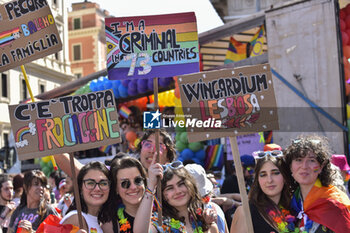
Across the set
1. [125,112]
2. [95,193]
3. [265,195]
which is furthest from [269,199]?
[125,112]

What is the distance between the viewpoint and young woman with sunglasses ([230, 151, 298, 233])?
11.6 ft

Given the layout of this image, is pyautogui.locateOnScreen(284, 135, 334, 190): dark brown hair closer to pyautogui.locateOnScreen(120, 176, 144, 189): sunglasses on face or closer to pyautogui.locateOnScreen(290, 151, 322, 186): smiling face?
pyautogui.locateOnScreen(290, 151, 322, 186): smiling face

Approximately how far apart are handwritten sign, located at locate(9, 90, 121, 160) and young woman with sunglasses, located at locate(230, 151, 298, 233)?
106cm

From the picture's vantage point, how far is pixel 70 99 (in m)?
3.65

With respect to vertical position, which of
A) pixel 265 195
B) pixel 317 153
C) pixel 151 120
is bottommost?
pixel 265 195

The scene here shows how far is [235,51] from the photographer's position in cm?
973

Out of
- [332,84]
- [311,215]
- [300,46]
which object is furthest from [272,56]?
[311,215]

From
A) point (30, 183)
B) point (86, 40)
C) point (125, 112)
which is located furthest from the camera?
point (86, 40)

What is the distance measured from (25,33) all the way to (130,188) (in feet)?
5.66

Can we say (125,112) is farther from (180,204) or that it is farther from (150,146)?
(180,204)

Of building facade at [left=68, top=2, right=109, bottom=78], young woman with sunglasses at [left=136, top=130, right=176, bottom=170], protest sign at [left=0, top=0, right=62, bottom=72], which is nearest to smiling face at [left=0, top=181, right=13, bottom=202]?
protest sign at [left=0, top=0, right=62, bottom=72]

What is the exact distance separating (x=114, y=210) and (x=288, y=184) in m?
1.26

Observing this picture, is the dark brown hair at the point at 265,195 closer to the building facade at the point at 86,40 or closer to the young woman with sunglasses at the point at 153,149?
the young woman with sunglasses at the point at 153,149

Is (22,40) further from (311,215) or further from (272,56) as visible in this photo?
(272,56)
